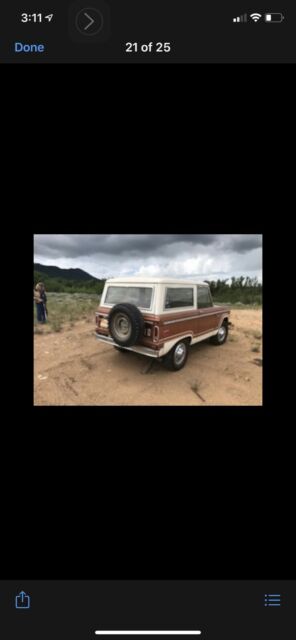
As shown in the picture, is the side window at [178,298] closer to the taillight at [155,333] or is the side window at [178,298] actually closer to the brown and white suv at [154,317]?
the brown and white suv at [154,317]

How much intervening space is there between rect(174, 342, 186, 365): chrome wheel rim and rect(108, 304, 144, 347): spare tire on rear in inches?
36.2

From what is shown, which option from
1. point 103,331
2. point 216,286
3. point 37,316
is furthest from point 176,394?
point 37,316

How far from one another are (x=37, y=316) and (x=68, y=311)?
1930 millimetres

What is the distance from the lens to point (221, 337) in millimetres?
5125

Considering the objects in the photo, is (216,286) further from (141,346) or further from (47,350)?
(47,350)

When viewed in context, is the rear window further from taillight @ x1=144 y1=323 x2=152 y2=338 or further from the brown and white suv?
taillight @ x1=144 y1=323 x2=152 y2=338

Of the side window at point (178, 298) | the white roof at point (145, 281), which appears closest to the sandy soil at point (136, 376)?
the side window at point (178, 298)

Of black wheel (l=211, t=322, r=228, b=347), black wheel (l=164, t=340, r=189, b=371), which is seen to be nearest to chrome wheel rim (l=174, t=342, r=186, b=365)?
black wheel (l=164, t=340, r=189, b=371)

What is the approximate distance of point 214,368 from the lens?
3871 millimetres

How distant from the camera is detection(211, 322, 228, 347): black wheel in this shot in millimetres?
5000

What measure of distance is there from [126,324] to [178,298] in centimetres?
101

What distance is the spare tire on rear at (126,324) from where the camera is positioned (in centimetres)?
278
